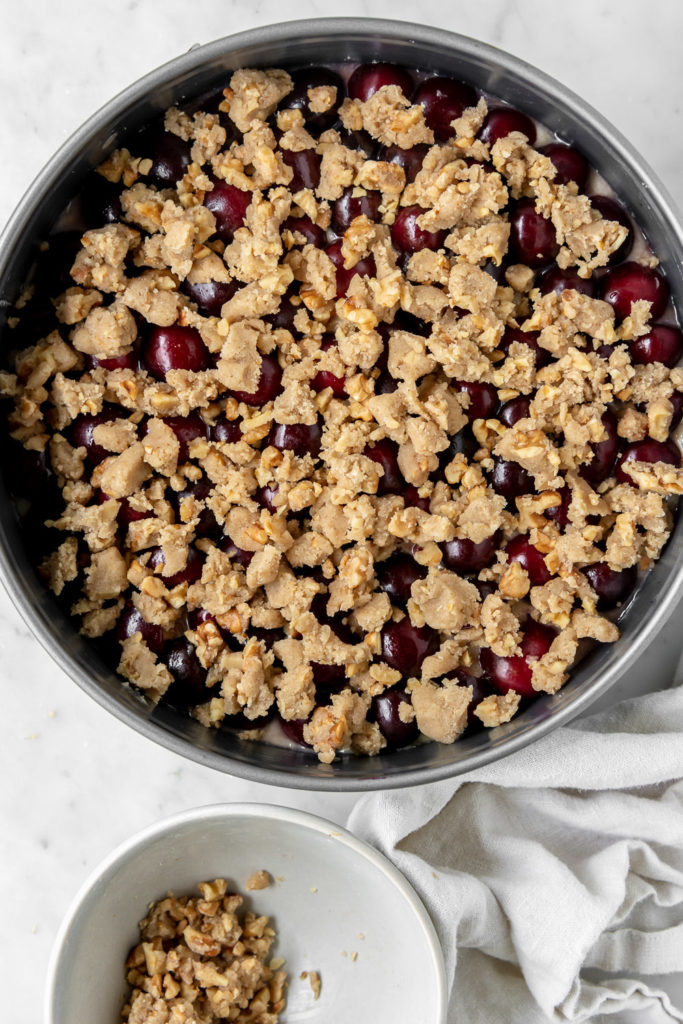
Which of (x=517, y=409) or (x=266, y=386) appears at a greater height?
(x=517, y=409)

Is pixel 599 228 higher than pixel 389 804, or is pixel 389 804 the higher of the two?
pixel 599 228

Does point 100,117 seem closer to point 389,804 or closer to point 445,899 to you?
point 389,804

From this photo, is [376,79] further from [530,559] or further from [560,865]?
[560,865]

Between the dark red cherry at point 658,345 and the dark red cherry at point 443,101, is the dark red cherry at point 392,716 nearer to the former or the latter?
the dark red cherry at point 658,345

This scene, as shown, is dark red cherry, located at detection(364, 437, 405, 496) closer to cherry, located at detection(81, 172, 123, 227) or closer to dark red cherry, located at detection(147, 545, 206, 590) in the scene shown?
dark red cherry, located at detection(147, 545, 206, 590)

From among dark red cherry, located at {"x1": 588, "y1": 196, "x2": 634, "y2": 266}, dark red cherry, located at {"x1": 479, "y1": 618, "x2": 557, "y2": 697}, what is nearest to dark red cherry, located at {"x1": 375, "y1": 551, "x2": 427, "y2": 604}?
dark red cherry, located at {"x1": 479, "y1": 618, "x2": 557, "y2": 697}

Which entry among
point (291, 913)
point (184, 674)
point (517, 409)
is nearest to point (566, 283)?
point (517, 409)

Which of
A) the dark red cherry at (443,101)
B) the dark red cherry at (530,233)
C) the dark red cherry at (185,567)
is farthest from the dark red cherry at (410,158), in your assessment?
the dark red cherry at (185,567)

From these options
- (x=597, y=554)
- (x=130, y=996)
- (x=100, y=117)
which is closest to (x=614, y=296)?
(x=597, y=554)
